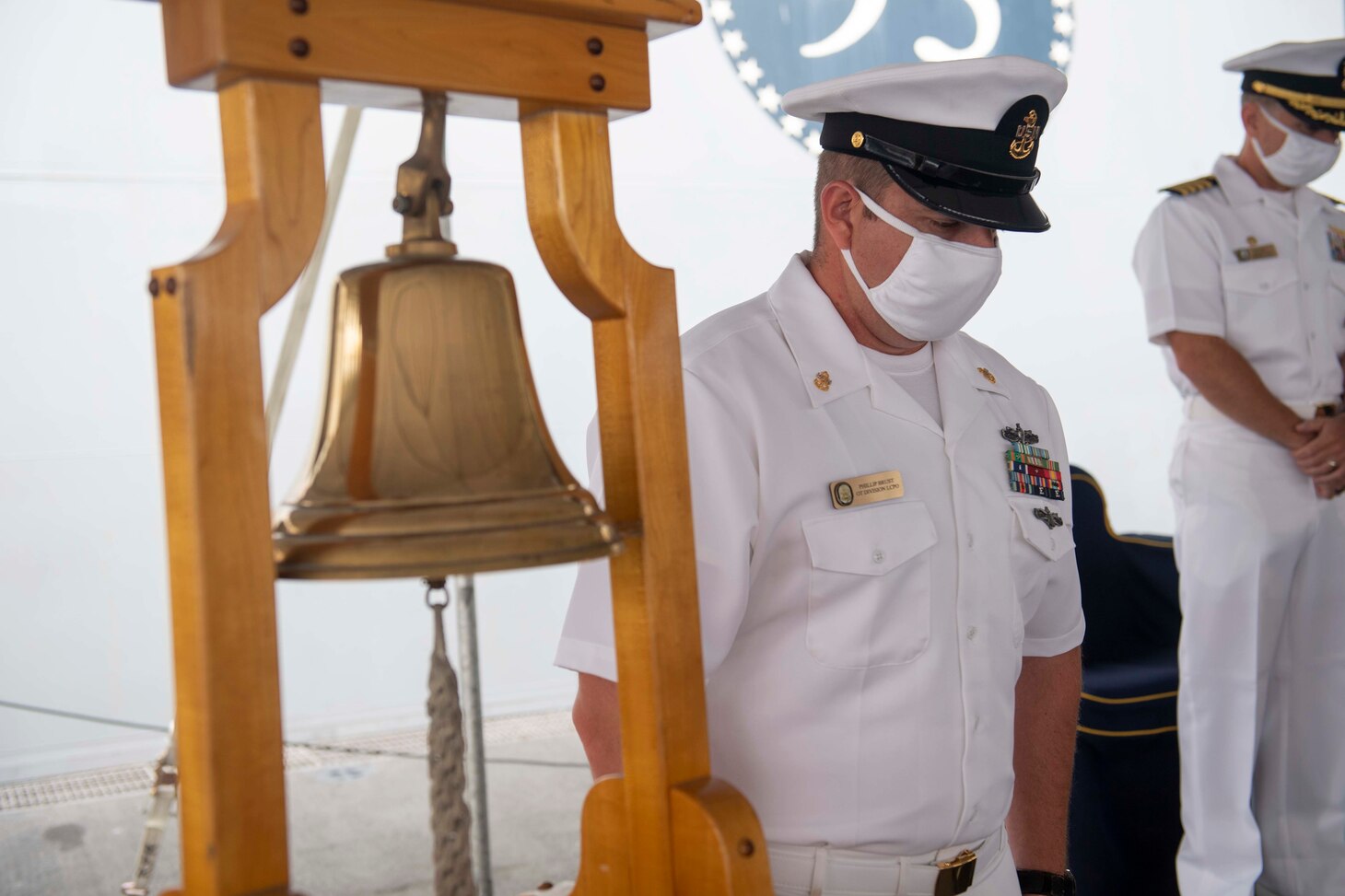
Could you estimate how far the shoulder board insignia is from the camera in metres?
3.15

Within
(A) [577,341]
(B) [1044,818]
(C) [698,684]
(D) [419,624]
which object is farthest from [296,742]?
(C) [698,684]

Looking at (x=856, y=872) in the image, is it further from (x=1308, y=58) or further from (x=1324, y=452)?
(x=1308, y=58)

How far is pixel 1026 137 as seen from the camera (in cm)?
157

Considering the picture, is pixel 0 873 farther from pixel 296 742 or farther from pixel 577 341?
pixel 577 341

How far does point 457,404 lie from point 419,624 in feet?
9.01

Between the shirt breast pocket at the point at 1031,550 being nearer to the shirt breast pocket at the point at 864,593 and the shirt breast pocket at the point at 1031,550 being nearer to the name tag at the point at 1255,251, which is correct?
the shirt breast pocket at the point at 864,593

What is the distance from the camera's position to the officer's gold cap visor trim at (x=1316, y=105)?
3.01 meters

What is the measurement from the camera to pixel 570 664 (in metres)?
1.30

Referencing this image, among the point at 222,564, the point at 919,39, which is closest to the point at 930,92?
the point at 222,564

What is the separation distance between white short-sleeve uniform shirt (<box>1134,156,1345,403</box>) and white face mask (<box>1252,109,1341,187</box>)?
65 mm

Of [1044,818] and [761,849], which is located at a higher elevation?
[761,849]

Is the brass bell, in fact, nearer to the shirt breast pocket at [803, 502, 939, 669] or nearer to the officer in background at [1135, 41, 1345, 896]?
the shirt breast pocket at [803, 502, 939, 669]

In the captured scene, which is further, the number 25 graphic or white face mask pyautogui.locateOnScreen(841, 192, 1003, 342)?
the number 25 graphic

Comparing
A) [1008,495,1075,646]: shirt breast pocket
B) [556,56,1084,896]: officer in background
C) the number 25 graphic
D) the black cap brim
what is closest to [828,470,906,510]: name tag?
[556,56,1084,896]: officer in background
